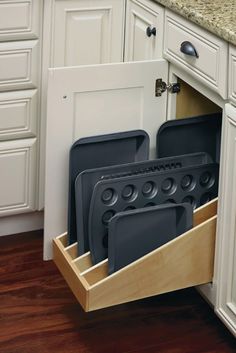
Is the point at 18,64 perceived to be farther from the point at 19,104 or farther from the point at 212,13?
the point at 212,13

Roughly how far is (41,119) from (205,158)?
58 centimetres

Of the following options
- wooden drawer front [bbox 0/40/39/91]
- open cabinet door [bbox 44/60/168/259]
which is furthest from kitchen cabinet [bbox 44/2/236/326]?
wooden drawer front [bbox 0/40/39/91]

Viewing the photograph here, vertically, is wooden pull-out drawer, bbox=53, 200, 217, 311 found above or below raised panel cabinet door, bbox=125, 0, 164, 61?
below

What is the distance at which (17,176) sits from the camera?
2.68 meters

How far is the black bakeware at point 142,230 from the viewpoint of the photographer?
7.04 ft

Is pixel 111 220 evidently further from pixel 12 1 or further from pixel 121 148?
pixel 12 1

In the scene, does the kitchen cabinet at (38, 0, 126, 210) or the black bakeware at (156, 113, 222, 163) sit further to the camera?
the kitchen cabinet at (38, 0, 126, 210)

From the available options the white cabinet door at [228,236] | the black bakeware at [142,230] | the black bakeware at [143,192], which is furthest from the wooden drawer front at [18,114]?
the white cabinet door at [228,236]

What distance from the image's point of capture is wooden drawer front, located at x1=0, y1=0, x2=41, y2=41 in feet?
8.08

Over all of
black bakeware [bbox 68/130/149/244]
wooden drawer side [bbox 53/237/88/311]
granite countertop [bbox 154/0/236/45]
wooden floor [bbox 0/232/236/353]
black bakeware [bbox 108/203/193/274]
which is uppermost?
granite countertop [bbox 154/0/236/45]

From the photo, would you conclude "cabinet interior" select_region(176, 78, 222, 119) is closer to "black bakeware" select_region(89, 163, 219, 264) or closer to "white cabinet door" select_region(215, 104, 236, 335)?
"black bakeware" select_region(89, 163, 219, 264)

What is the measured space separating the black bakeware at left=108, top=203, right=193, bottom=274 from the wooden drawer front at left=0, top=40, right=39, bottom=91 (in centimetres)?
66

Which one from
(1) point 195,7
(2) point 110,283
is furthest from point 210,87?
(2) point 110,283

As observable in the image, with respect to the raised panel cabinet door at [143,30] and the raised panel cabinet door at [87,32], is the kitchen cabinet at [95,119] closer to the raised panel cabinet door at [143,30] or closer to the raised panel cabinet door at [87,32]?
the raised panel cabinet door at [143,30]
